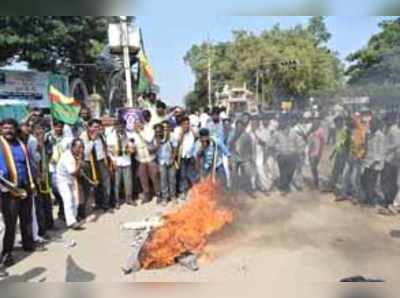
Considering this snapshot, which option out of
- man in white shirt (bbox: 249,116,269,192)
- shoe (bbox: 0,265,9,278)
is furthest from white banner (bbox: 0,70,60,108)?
shoe (bbox: 0,265,9,278)

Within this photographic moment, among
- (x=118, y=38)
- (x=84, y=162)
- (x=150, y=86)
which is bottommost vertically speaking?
(x=84, y=162)

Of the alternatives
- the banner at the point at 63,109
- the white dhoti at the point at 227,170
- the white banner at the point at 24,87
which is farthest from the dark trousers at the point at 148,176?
the white banner at the point at 24,87

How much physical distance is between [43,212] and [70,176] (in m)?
0.58

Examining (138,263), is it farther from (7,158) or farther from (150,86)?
(150,86)

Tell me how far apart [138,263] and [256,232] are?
1750mm

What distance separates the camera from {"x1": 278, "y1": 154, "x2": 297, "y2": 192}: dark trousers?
29.1 ft

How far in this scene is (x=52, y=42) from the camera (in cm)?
1884

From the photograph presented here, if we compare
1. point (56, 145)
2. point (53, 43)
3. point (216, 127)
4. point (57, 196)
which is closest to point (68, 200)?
point (57, 196)

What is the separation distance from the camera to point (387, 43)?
29562mm

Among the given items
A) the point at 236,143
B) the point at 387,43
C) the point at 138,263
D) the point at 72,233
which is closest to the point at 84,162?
the point at 72,233

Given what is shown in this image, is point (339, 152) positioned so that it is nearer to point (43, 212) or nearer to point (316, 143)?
point (316, 143)

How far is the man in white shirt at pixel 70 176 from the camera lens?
21.4 feet

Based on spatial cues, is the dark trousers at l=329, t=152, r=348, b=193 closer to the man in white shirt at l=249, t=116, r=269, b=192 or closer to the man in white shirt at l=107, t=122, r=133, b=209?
the man in white shirt at l=249, t=116, r=269, b=192
